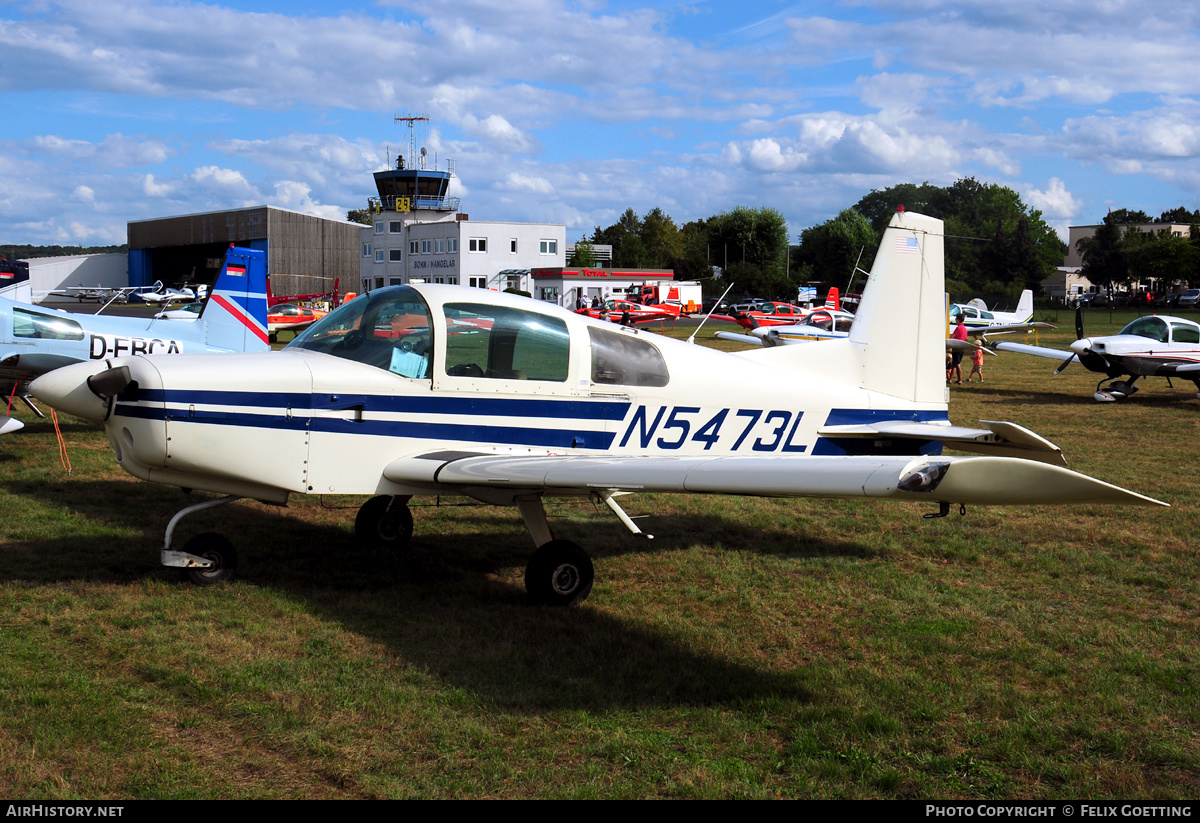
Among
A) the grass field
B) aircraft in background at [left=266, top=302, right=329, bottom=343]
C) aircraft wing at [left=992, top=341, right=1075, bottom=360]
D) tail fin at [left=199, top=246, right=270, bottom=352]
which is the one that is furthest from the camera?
aircraft in background at [left=266, top=302, right=329, bottom=343]

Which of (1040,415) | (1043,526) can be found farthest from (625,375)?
(1040,415)

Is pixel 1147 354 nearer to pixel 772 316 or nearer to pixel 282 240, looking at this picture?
pixel 772 316

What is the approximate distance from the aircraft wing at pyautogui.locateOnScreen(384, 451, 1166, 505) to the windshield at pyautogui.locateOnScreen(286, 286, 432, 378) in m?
0.64

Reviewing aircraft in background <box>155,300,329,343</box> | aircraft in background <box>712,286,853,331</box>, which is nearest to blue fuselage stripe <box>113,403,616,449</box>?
aircraft in background <box>155,300,329,343</box>

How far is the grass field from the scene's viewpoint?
3771mm

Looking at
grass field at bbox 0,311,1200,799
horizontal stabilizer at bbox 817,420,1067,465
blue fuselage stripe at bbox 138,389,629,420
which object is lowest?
grass field at bbox 0,311,1200,799

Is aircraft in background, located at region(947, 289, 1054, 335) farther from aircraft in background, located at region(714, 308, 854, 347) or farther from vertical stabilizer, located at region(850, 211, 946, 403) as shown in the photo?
vertical stabilizer, located at region(850, 211, 946, 403)

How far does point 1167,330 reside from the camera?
19391 mm

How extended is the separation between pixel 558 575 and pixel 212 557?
7.64 feet

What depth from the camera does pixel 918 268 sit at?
7.55 metres

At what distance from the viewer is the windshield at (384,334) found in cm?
598

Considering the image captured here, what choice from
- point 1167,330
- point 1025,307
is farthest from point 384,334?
point 1025,307

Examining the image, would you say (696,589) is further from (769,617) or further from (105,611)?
(105,611)

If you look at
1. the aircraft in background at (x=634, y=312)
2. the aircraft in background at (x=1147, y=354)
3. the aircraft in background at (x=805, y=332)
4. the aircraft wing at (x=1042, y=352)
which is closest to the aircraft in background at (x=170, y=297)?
the aircraft in background at (x=634, y=312)
